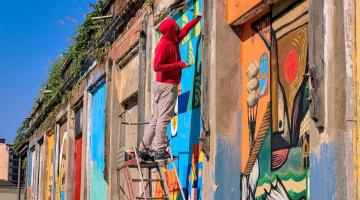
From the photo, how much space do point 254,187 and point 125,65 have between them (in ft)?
20.1

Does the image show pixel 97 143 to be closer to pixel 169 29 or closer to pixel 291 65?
pixel 169 29

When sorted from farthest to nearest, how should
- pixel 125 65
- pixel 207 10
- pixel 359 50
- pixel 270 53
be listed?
pixel 125 65 → pixel 207 10 → pixel 270 53 → pixel 359 50

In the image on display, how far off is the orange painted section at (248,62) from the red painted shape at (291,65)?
57cm

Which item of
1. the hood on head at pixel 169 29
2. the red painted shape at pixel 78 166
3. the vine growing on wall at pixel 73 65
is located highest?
the vine growing on wall at pixel 73 65

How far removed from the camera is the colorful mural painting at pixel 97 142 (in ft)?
46.5

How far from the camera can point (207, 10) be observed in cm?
816

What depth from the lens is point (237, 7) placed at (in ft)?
25.1

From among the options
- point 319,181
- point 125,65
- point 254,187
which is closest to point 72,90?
point 125,65

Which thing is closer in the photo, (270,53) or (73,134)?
(270,53)

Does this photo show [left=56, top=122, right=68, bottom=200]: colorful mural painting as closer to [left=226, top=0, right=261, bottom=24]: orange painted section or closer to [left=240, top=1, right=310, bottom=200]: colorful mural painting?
[left=226, top=0, right=261, bottom=24]: orange painted section

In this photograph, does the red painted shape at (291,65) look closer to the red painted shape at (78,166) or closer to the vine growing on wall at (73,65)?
the vine growing on wall at (73,65)

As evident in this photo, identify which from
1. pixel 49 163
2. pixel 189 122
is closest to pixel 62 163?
pixel 49 163

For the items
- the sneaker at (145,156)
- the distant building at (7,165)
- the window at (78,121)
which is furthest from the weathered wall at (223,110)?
the distant building at (7,165)

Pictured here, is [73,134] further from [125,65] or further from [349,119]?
[349,119]
